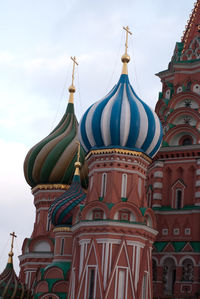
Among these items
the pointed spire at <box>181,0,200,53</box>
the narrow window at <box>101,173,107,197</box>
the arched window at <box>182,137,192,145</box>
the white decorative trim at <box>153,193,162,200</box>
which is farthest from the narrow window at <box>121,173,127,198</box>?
the pointed spire at <box>181,0,200,53</box>

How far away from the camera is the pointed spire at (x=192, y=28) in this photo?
2797cm

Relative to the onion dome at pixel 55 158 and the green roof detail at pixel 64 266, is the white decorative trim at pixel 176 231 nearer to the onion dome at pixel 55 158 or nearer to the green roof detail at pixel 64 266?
the green roof detail at pixel 64 266

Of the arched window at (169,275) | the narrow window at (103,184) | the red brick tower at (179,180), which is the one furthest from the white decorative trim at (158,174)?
the narrow window at (103,184)

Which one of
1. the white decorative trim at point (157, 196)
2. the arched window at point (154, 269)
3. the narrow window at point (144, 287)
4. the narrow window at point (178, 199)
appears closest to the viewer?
the narrow window at point (144, 287)

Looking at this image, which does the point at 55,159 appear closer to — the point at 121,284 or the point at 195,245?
the point at 195,245

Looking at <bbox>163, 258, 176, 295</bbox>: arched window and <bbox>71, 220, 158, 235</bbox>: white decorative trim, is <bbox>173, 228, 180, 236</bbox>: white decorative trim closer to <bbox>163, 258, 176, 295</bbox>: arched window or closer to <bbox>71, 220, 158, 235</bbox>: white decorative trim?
<bbox>163, 258, 176, 295</bbox>: arched window

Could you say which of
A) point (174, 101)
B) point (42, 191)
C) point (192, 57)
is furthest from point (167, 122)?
point (42, 191)

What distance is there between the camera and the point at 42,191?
29.8 meters

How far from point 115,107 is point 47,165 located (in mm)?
7345

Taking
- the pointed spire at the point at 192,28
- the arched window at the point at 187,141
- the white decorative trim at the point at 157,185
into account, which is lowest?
the white decorative trim at the point at 157,185

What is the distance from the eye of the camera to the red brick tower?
24547mm

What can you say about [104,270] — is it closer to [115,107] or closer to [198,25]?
[115,107]

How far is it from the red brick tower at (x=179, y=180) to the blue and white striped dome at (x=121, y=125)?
8.38 feet

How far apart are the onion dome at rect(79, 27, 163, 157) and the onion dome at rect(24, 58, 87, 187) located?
569cm
